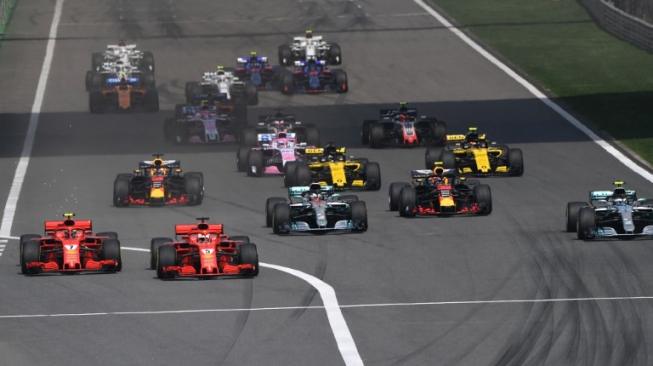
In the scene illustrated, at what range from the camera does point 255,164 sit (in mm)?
52875

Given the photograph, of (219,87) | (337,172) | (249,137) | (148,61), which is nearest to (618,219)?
(337,172)

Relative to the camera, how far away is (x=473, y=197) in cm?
4488

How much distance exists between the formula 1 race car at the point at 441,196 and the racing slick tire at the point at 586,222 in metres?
4.11

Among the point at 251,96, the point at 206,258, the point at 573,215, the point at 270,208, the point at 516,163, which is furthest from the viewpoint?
the point at 251,96

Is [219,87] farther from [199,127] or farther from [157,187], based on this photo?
[157,187]

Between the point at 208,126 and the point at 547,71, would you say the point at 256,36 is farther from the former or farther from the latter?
the point at 208,126

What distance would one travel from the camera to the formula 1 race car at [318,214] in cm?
4225

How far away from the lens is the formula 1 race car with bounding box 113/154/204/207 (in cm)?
4744

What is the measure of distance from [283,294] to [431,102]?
3461 cm

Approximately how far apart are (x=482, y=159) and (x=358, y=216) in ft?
33.4

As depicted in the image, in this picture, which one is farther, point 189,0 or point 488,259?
point 189,0

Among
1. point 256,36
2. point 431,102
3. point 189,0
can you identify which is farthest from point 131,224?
point 189,0

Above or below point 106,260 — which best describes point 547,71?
above

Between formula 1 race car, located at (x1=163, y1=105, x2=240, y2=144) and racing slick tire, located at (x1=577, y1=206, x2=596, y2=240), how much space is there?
69.7ft
